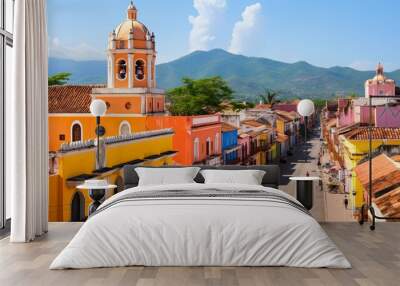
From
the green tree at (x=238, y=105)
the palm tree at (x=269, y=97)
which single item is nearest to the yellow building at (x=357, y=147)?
the palm tree at (x=269, y=97)

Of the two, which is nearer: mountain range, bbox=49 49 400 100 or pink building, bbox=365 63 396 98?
pink building, bbox=365 63 396 98

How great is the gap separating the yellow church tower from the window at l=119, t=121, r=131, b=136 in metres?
0.17

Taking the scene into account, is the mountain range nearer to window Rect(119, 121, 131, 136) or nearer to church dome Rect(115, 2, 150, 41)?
church dome Rect(115, 2, 150, 41)

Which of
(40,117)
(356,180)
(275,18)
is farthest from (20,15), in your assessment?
(356,180)

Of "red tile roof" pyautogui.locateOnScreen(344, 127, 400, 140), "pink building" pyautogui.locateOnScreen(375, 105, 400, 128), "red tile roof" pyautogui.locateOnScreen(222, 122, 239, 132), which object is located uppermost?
"pink building" pyautogui.locateOnScreen(375, 105, 400, 128)

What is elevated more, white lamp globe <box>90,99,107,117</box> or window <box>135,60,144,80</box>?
window <box>135,60,144,80</box>

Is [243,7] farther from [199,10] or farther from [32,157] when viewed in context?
[32,157]

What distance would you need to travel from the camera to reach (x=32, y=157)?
5.64 meters

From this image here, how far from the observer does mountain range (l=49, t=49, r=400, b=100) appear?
320 inches

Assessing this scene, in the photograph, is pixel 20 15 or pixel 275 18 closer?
pixel 20 15

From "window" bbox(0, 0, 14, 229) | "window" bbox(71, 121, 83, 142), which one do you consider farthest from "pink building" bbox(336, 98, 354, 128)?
"window" bbox(0, 0, 14, 229)

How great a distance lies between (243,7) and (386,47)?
6.01ft

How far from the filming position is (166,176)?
6285 mm

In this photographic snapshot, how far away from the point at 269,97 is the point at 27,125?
3.87m
